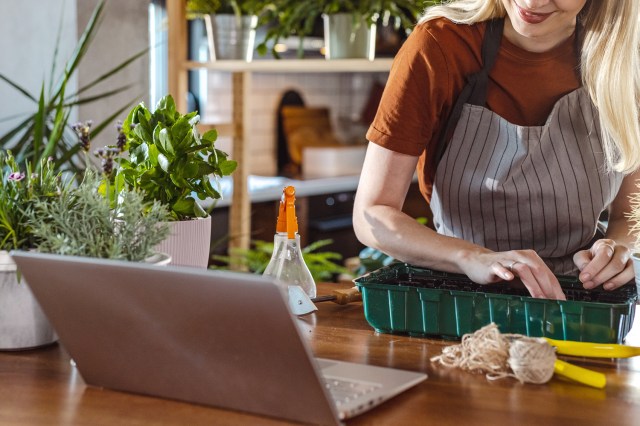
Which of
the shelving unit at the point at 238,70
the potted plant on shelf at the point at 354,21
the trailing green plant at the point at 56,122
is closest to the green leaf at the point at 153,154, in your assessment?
the trailing green plant at the point at 56,122

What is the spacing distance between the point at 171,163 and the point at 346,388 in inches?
20.1

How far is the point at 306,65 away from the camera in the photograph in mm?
3475

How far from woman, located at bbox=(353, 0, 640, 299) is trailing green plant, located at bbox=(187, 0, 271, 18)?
182cm

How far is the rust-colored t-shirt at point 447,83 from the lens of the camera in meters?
1.87

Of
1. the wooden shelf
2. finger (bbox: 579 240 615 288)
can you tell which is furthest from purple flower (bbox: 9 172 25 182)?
the wooden shelf

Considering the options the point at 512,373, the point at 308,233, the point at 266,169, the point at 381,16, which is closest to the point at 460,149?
the point at 512,373

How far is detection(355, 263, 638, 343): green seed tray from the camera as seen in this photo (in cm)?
134

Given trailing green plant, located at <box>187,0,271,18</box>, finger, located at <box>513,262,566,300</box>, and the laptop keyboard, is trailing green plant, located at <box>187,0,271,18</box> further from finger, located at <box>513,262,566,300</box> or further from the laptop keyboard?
the laptop keyboard

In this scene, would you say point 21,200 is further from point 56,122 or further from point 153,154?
point 56,122

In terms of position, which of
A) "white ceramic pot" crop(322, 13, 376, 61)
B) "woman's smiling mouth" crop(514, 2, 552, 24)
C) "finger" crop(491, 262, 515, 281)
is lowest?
"finger" crop(491, 262, 515, 281)

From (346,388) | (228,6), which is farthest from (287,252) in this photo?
(228,6)

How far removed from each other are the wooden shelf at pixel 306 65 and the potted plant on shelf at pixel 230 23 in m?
0.06

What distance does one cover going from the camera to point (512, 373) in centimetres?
125

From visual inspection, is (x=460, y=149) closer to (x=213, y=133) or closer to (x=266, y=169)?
(x=213, y=133)
